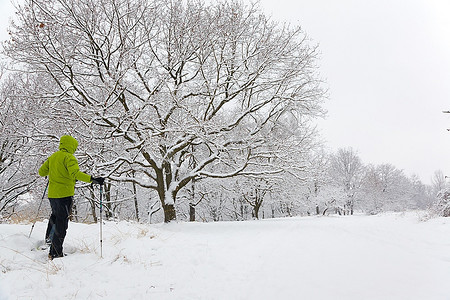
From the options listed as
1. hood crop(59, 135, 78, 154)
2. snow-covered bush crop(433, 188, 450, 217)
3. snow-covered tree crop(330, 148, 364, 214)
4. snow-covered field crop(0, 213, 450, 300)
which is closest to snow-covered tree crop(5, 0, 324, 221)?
hood crop(59, 135, 78, 154)

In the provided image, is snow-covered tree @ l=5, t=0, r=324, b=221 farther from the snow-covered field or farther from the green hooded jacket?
the snow-covered field

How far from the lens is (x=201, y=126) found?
8.24 meters

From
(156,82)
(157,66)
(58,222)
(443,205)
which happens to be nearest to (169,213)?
(156,82)

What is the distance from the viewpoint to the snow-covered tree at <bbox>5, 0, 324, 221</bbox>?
26.1 feet

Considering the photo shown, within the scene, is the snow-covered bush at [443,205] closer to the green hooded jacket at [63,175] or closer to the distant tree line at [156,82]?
the distant tree line at [156,82]

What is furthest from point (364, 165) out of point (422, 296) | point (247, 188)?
point (422, 296)

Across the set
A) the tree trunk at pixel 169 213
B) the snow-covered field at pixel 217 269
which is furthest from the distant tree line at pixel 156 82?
the snow-covered field at pixel 217 269

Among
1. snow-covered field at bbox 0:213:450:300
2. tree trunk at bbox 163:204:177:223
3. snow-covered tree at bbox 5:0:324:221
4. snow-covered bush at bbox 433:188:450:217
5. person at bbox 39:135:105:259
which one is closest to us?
snow-covered field at bbox 0:213:450:300

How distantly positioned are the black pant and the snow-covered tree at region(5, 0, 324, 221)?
12.8ft

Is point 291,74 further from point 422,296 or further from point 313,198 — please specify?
point 313,198

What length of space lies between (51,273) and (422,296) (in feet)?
13.9

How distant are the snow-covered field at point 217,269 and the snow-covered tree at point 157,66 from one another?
4.17 m

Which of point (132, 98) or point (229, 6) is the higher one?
point (229, 6)

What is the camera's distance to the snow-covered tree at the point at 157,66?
7.95 m
